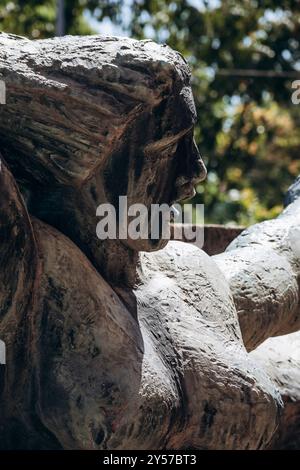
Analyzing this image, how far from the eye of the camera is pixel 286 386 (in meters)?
4.03

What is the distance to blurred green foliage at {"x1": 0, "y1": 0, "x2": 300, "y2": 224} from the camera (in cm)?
1595

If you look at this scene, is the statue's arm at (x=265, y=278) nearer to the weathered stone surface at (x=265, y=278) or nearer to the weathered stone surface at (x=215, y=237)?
the weathered stone surface at (x=265, y=278)

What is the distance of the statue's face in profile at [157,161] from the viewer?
3131mm

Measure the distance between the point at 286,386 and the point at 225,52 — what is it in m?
13.2

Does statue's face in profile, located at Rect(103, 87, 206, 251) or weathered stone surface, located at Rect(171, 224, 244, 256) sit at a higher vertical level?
weathered stone surface, located at Rect(171, 224, 244, 256)

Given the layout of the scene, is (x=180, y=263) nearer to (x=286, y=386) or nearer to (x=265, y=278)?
(x=265, y=278)

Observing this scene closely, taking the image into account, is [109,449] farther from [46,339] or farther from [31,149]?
[31,149]

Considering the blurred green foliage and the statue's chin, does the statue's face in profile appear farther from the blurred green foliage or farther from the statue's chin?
the blurred green foliage

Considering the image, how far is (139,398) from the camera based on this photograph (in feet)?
10.0

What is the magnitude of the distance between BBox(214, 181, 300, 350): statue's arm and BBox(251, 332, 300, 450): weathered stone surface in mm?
141

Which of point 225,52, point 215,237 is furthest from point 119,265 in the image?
point 225,52

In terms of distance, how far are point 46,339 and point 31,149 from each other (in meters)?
0.48

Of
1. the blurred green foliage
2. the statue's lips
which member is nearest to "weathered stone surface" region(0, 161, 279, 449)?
the statue's lips
